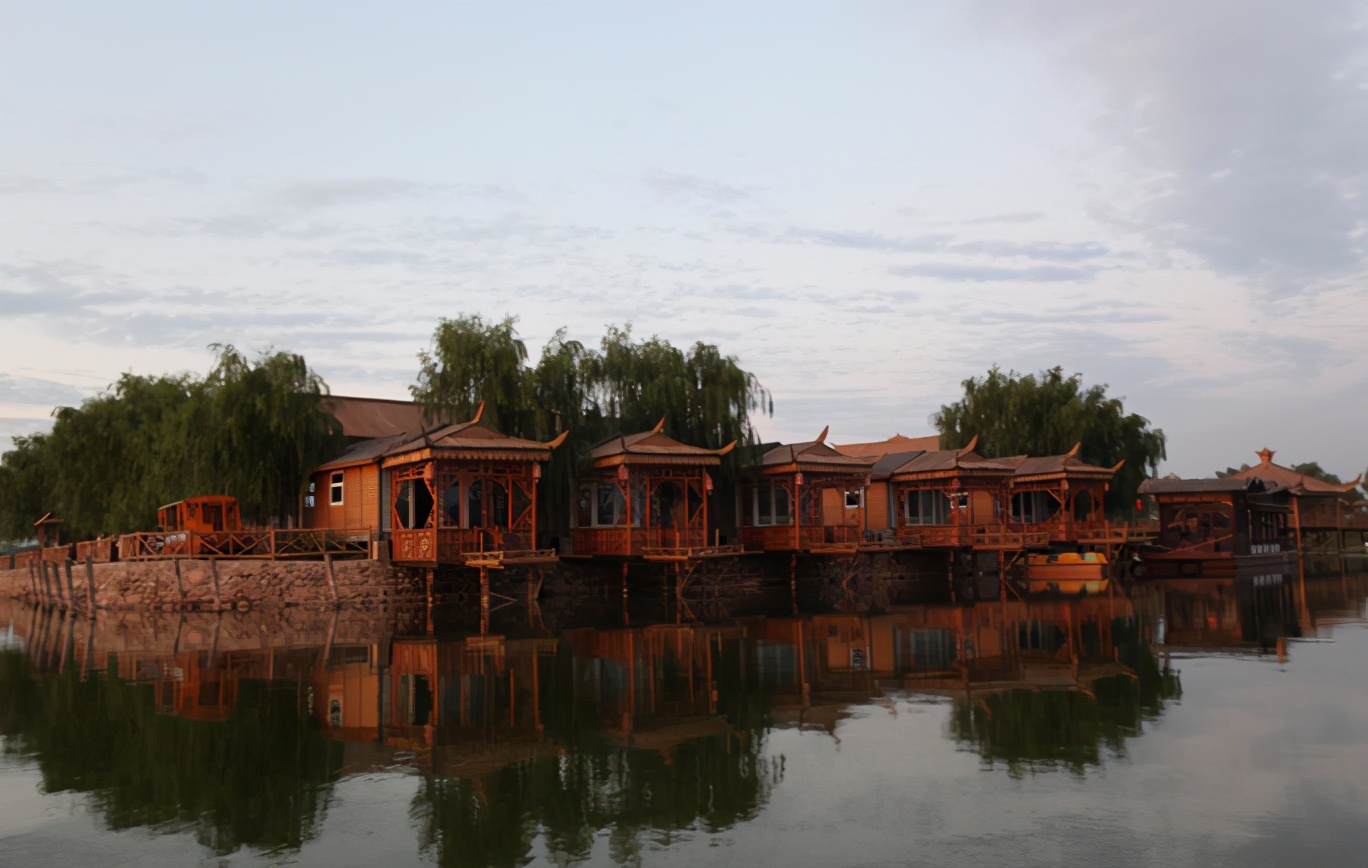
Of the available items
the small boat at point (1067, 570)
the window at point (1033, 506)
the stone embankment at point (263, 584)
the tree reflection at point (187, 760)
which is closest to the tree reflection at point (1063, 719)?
the tree reflection at point (187, 760)

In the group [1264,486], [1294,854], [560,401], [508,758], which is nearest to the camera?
[1294,854]

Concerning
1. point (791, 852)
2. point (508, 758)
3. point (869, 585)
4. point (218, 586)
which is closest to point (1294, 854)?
point (791, 852)

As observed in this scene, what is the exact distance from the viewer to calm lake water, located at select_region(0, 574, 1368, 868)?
922 cm

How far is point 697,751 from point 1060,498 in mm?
36636

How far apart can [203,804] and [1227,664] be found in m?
16.1

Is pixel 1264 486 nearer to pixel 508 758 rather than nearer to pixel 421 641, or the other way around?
pixel 421 641

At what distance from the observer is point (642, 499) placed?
34500 mm

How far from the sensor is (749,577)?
38.4 meters

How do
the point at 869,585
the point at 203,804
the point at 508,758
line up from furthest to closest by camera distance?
the point at 869,585 → the point at 508,758 → the point at 203,804

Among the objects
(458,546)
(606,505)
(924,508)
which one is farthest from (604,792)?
(924,508)

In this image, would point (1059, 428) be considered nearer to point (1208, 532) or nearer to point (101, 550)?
point (1208, 532)

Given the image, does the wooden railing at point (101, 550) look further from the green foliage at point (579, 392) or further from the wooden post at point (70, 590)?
the green foliage at point (579, 392)

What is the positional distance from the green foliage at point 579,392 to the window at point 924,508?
30.1ft

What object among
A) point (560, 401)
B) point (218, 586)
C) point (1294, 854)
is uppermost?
point (560, 401)
